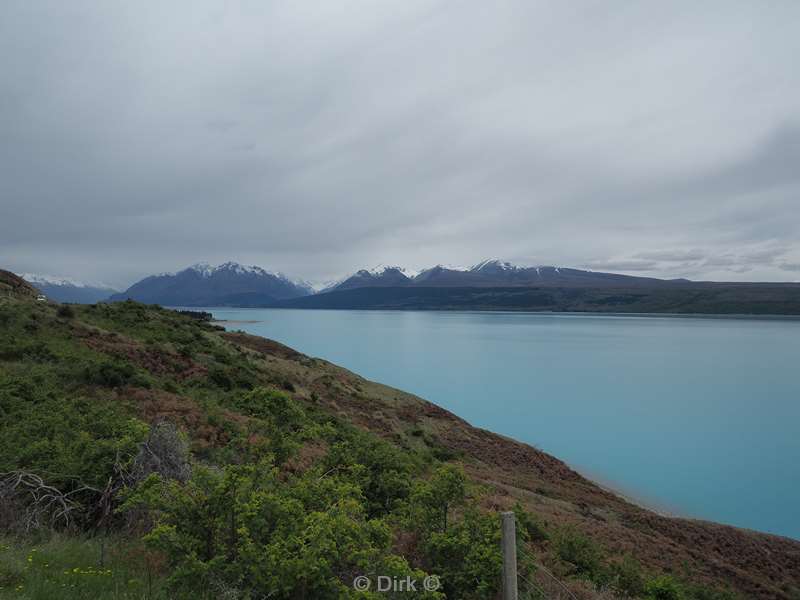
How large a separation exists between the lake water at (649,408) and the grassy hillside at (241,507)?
7038 millimetres

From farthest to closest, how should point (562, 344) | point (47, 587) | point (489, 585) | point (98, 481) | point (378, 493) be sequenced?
point (562, 344)
point (378, 493)
point (98, 481)
point (489, 585)
point (47, 587)

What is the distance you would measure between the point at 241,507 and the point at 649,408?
45.5 m

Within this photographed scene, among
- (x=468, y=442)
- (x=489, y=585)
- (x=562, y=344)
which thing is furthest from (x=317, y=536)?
(x=562, y=344)

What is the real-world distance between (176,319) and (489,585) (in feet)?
106

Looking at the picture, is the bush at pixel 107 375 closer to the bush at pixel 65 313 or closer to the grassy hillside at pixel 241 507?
the grassy hillside at pixel 241 507

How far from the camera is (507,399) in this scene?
47531 millimetres

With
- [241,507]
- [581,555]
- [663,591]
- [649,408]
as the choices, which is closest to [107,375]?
[241,507]

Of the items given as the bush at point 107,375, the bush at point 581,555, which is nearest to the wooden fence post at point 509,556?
the bush at point 581,555

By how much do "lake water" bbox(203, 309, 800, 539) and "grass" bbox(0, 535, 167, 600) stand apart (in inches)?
984

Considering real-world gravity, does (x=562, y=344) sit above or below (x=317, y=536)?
below

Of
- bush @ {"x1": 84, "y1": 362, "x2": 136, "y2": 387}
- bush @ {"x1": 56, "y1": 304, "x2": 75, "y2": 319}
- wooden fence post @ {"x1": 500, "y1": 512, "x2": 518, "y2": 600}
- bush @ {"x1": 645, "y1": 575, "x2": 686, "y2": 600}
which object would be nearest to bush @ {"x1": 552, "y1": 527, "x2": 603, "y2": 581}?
bush @ {"x1": 645, "y1": 575, "x2": 686, "y2": 600}

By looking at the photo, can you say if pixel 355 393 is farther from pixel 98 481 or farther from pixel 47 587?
pixel 47 587

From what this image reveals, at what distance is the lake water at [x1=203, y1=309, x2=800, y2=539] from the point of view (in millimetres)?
25578

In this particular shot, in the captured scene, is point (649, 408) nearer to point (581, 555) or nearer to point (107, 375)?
point (581, 555)
